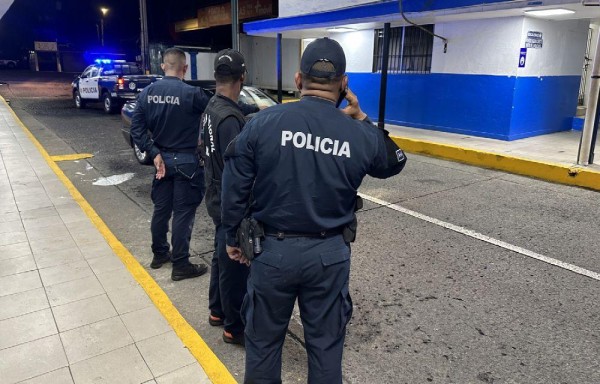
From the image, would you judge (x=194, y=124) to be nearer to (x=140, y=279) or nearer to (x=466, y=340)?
(x=140, y=279)

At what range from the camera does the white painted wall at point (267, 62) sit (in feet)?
69.9

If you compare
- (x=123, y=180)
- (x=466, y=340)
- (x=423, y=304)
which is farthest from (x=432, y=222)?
(x=123, y=180)

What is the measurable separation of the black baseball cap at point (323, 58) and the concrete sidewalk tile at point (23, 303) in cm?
288

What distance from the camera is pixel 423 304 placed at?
3.70 m

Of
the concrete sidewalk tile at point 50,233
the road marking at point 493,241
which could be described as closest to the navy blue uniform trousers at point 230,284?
the concrete sidewalk tile at point 50,233

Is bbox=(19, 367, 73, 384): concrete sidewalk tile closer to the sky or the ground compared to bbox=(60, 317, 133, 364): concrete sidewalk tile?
closer to the ground

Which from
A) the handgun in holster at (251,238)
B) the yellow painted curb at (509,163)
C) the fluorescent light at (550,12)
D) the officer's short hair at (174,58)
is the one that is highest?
the fluorescent light at (550,12)

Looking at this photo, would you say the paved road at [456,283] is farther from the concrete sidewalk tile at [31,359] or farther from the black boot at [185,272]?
the concrete sidewalk tile at [31,359]

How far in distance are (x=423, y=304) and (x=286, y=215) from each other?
2.16 metres

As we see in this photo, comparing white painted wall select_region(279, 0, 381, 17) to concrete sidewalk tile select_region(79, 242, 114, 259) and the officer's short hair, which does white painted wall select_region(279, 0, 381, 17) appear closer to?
the officer's short hair

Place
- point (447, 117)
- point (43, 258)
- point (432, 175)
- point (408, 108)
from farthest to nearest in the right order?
point (408, 108)
point (447, 117)
point (432, 175)
point (43, 258)

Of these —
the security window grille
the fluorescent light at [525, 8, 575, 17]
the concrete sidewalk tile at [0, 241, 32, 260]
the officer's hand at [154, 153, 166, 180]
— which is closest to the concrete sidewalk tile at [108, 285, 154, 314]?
the officer's hand at [154, 153, 166, 180]

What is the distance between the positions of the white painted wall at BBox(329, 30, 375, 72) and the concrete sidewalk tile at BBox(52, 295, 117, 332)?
11047 mm

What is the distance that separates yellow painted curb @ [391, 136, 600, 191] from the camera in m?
7.34
